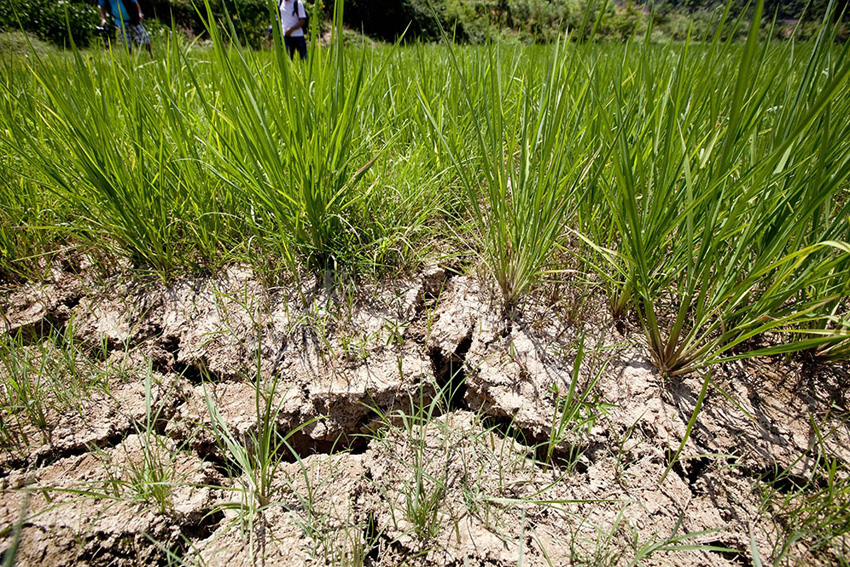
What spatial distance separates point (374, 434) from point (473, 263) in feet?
1.92

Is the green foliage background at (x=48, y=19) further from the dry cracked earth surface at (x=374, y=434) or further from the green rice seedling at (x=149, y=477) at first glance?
the green rice seedling at (x=149, y=477)

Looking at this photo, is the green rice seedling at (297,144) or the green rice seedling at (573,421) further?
the green rice seedling at (297,144)

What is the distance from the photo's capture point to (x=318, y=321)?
1.05m

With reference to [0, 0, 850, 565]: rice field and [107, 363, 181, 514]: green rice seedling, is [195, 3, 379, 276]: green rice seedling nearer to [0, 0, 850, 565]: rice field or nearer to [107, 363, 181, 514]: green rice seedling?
[0, 0, 850, 565]: rice field

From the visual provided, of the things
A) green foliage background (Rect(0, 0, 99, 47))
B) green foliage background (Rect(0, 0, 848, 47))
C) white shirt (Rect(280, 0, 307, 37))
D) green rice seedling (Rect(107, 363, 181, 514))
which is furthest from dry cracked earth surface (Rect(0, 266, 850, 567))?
green foliage background (Rect(0, 0, 99, 47))

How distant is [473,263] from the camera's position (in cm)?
123

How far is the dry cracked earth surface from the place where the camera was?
0.75 meters

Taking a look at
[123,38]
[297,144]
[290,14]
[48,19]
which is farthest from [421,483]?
[48,19]

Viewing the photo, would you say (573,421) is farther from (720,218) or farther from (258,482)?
(258,482)

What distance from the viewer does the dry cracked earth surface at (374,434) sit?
0.75 metres

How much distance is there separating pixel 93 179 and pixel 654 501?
1585mm

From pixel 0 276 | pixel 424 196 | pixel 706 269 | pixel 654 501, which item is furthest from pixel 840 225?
pixel 0 276

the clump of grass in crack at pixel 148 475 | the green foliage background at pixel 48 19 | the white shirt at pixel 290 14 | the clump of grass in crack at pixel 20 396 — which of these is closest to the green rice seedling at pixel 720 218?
the clump of grass in crack at pixel 148 475

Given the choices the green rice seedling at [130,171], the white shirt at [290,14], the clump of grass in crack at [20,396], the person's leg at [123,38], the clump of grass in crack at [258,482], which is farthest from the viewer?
the white shirt at [290,14]
